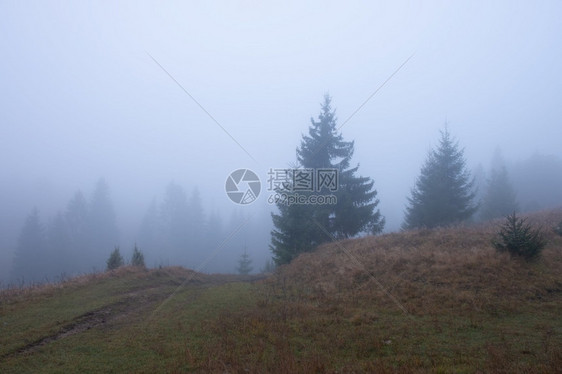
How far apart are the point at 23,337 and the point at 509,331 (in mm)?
13028

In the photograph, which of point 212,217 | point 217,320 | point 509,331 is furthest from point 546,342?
point 212,217

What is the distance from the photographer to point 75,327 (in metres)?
10.1

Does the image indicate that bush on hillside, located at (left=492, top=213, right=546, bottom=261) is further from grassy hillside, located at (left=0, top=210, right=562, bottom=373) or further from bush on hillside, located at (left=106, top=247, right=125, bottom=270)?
bush on hillside, located at (left=106, top=247, right=125, bottom=270)

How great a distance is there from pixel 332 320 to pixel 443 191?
23.6 meters

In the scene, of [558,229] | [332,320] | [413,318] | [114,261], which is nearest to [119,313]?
[332,320]

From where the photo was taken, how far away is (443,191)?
94.7ft

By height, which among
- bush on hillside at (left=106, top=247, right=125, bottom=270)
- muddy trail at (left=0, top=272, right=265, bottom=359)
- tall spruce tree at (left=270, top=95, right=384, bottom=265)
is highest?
tall spruce tree at (left=270, top=95, right=384, bottom=265)

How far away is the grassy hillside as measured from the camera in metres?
6.71

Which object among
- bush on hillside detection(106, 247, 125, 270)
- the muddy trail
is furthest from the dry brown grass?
bush on hillside detection(106, 247, 125, 270)

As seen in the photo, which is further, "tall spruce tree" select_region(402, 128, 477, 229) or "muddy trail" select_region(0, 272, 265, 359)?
"tall spruce tree" select_region(402, 128, 477, 229)

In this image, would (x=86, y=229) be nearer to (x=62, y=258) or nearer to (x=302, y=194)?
(x=62, y=258)

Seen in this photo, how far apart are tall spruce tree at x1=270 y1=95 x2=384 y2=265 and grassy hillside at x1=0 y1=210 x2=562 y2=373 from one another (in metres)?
7.76

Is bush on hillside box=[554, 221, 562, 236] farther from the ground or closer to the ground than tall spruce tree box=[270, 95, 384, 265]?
closer to the ground

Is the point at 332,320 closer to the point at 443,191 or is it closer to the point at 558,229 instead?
the point at 558,229
